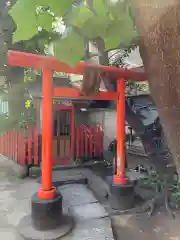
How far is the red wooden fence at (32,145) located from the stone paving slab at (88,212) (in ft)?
10.3

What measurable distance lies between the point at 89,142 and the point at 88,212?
4545 mm

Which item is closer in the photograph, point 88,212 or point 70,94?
point 70,94

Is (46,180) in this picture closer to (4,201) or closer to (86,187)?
(4,201)

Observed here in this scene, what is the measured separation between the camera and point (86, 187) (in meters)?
6.01

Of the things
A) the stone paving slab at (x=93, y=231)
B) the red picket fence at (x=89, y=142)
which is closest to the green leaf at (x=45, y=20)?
the stone paving slab at (x=93, y=231)

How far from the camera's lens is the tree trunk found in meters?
0.61

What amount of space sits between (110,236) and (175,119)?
3489mm

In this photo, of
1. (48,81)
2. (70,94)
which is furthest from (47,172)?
(48,81)

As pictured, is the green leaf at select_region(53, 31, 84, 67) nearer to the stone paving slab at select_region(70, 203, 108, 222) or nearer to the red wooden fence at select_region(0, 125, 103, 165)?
the stone paving slab at select_region(70, 203, 108, 222)

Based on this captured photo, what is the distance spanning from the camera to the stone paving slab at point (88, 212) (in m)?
4.24

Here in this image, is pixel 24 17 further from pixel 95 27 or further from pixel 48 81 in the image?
pixel 48 81

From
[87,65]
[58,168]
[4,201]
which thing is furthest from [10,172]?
[87,65]

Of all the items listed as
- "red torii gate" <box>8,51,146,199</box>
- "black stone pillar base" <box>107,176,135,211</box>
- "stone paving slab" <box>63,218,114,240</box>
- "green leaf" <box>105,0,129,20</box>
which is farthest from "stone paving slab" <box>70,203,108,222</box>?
"green leaf" <box>105,0,129,20</box>

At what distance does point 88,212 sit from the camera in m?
4.45
